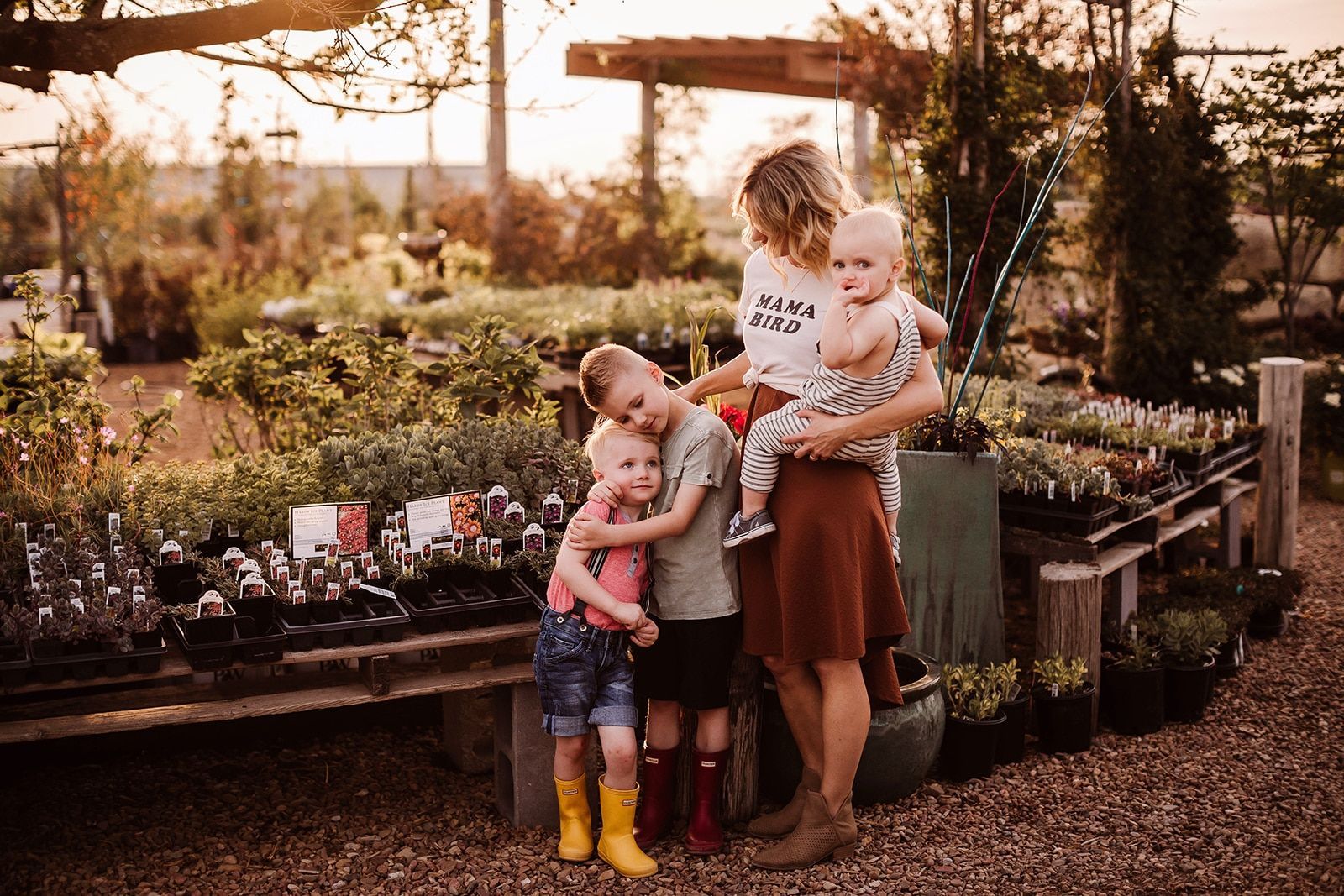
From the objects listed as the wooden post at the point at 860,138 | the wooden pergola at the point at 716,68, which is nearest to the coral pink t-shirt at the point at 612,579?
the wooden pergola at the point at 716,68

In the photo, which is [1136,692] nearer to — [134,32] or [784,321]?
[784,321]

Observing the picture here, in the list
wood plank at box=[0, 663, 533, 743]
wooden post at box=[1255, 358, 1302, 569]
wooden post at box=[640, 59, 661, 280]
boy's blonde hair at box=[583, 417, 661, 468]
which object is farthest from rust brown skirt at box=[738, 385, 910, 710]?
A: wooden post at box=[640, 59, 661, 280]

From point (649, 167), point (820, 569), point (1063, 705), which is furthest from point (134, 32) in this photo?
point (649, 167)

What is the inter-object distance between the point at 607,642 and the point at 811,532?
53cm

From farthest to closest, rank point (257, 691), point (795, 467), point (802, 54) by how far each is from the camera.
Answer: point (802, 54) < point (257, 691) < point (795, 467)

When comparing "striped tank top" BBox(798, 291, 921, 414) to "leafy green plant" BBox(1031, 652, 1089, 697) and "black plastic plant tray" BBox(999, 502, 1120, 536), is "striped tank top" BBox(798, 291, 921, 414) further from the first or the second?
"black plastic plant tray" BBox(999, 502, 1120, 536)

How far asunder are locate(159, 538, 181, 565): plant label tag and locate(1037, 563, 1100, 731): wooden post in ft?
8.22

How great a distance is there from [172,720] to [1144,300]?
241 inches

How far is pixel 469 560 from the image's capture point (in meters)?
3.11

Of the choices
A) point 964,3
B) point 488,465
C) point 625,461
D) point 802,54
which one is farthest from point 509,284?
point 625,461

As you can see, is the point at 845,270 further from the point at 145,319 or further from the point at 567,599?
the point at 145,319

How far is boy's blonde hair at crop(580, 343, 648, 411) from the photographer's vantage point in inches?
102

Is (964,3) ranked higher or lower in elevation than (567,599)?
higher

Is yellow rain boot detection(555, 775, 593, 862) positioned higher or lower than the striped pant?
lower
